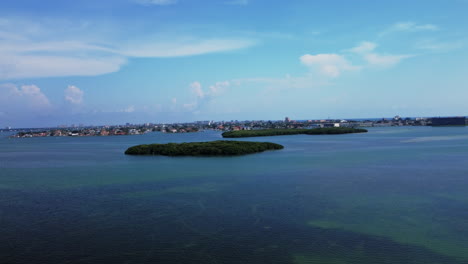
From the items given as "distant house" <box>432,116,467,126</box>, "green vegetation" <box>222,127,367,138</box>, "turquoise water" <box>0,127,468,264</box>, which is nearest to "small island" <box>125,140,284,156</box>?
"turquoise water" <box>0,127,468,264</box>

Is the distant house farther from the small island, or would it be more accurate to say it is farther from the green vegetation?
the small island

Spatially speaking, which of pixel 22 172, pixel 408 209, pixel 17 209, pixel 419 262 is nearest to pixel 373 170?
pixel 408 209

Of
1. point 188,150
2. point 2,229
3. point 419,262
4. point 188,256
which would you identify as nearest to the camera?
point 419,262

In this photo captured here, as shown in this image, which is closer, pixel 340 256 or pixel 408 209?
pixel 340 256

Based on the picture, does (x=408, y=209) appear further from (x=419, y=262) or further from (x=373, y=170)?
(x=373, y=170)

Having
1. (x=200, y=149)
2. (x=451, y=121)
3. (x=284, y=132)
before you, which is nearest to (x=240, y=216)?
(x=200, y=149)

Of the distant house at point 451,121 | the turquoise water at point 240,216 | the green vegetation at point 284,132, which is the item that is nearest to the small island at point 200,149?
the turquoise water at point 240,216

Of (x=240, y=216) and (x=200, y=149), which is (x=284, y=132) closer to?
(x=200, y=149)

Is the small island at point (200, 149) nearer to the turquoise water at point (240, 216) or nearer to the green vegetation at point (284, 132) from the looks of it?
the turquoise water at point (240, 216)

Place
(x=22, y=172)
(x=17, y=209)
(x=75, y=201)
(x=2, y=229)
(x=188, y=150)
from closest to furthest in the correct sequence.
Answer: (x=2, y=229) < (x=17, y=209) < (x=75, y=201) < (x=22, y=172) < (x=188, y=150)
